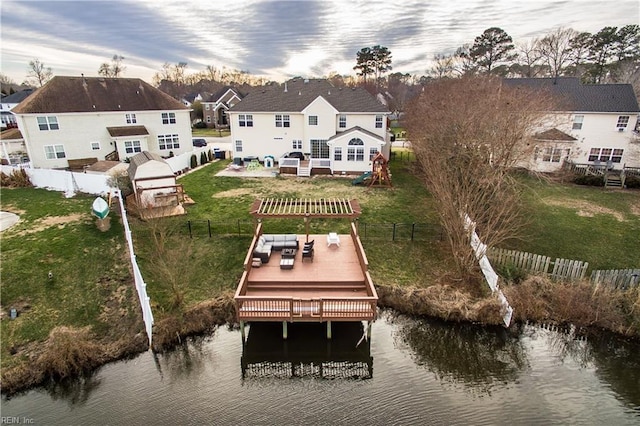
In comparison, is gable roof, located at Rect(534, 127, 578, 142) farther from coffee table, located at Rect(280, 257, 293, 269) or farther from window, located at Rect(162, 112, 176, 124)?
window, located at Rect(162, 112, 176, 124)

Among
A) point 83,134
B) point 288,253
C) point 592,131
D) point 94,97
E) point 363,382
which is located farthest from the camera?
point 94,97

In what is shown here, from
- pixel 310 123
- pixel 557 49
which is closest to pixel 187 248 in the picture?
pixel 310 123

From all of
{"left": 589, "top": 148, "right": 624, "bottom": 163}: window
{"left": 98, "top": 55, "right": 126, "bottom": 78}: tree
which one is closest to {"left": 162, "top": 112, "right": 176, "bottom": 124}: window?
{"left": 589, "top": 148, "right": 624, "bottom": 163}: window

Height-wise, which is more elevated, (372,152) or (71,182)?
(372,152)

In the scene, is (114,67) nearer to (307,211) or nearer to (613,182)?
(307,211)

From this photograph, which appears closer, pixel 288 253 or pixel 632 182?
pixel 288 253

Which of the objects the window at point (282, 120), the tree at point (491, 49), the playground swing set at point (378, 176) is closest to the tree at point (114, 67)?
the window at point (282, 120)

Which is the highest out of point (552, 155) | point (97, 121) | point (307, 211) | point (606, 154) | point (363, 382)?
point (97, 121)

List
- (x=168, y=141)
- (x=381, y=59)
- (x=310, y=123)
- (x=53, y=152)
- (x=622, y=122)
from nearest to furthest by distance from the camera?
(x=622, y=122), (x=53, y=152), (x=310, y=123), (x=168, y=141), (x=381, y=59)
